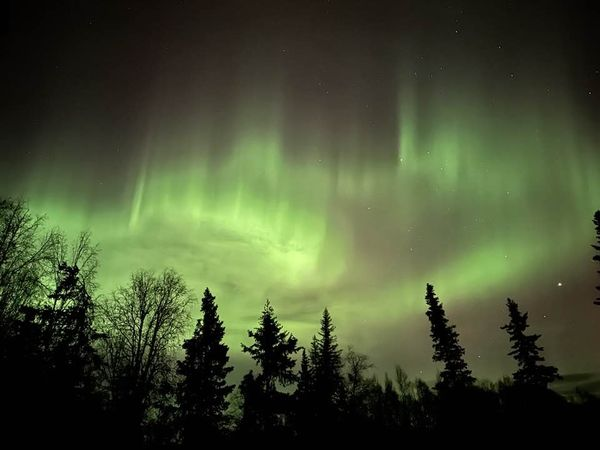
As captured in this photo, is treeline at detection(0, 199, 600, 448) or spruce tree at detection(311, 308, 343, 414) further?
spruce tree at detection(311, 308, 343, 414)

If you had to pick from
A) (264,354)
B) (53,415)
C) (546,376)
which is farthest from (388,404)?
(53,415)

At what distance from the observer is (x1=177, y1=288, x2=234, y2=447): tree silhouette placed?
25656 millimetres

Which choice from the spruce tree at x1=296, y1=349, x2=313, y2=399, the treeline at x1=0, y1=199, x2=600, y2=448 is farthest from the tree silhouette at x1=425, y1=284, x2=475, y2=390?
the spruce tree at x1=296, y1=349, x2=313, y2=399

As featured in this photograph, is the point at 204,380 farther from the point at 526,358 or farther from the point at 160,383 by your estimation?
the point at 526,358

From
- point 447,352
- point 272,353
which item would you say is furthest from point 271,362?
point 447,352

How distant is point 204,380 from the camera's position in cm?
2783

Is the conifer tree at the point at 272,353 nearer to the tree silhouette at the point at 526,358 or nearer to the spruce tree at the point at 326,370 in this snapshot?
the spruce tree at the point at 326,370

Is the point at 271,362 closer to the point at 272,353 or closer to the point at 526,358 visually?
the point at 272,353

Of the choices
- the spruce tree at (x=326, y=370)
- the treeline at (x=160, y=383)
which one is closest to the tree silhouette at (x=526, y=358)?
the treeline at (x=160, y=383)

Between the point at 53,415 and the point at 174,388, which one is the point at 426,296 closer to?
the point at 174,388

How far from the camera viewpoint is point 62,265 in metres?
22.9

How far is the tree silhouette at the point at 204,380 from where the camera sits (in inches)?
1010

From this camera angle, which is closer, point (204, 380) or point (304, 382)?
point (204, 380)

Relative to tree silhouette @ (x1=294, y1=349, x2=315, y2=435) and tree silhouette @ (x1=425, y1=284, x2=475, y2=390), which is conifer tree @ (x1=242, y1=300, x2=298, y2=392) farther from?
tree silhouette @ (x1=425, y1=284, x2=475, y2=390)
